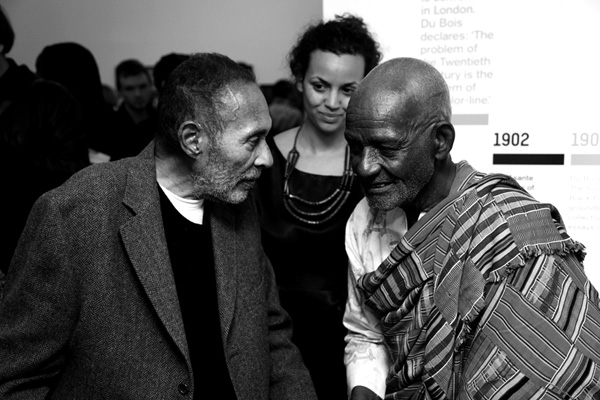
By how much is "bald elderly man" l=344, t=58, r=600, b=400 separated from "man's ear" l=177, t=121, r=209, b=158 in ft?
1.38

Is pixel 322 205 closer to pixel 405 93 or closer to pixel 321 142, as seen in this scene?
pixel 321 142

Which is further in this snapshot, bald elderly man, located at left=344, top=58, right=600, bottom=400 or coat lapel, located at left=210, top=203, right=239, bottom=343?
coat lapel, located at left=210, top=203, right=239, bottom=343

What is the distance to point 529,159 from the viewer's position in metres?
2.75

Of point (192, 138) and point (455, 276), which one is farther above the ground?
point (192, 138)

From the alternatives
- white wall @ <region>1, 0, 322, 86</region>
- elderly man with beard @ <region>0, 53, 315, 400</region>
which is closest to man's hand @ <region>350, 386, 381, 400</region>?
elderly man with beard @ <region>0, 53, 315, 400</region>

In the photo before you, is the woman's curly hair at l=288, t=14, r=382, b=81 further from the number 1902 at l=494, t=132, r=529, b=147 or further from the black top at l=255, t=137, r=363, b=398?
the number 1902 at l=494, t=132, r=529, b=147

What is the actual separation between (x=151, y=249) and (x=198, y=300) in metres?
0.22

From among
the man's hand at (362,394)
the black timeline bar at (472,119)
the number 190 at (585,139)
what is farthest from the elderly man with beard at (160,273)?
the number 190 at (585,139)

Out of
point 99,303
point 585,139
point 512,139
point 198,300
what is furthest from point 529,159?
point 99,303

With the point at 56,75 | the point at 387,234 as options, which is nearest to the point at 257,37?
the point at 56,75

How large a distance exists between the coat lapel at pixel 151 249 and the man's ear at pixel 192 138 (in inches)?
5.2

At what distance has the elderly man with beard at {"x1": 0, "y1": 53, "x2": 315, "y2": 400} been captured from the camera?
A: 1.72 meters

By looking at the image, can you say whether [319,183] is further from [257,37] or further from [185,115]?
[257,37]

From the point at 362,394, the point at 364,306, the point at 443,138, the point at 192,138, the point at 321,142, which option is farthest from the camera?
the point at 321,142
